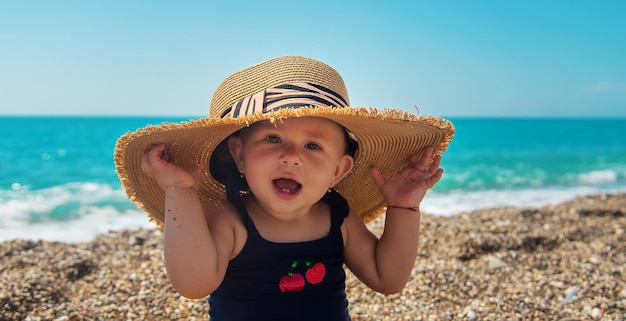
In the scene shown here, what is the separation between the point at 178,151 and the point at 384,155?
1012 millimetres

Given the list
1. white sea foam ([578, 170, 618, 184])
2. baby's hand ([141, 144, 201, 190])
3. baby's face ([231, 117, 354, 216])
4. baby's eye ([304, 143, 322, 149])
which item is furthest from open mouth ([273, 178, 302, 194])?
white sea foam ([578, 170, 618, 184])

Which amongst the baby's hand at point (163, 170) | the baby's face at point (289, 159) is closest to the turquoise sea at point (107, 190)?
the baby's hand at point (163, 170)

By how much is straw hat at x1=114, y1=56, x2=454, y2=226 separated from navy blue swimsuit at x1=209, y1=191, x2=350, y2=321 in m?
0.36

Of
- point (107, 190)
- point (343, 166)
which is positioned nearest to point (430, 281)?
point (343, 166)

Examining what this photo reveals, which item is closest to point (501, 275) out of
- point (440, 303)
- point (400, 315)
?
point (440, 303)

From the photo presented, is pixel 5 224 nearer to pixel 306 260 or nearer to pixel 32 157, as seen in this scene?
pixel 306 260

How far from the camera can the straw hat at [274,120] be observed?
2.17m

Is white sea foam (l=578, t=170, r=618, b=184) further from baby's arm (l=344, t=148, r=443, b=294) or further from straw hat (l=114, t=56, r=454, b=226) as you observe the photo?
straw hat (l=114, t=56, r=454, b=226)

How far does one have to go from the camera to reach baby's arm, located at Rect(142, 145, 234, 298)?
209 centimetres

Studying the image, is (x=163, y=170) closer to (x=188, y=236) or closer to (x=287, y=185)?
(x=188, y=236)

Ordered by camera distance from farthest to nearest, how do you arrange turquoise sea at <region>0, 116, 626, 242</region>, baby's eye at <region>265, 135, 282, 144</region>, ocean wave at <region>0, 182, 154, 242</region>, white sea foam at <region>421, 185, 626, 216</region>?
white sea foam at <region>421, 185, 626, 216</region> < turquoise sea at <region>0, 116, 626, 242</region> < ocean wave at <region>0, 182, 154, 242</region> < baby's eye at <region>265, 135, 282, 144</region>

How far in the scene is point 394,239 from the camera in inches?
101

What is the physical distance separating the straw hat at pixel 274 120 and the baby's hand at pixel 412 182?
46 millimetres

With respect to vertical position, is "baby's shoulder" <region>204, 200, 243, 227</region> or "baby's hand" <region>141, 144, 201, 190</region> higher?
"baby's hand" <region>141, 144, 201, 190</region>
